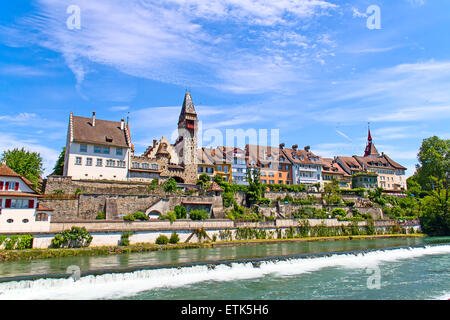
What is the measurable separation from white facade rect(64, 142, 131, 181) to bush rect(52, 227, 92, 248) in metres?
18.6

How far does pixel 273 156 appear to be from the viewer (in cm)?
7825

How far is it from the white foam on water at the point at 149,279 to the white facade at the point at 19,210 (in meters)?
17.2

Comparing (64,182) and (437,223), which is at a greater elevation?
(64,182)

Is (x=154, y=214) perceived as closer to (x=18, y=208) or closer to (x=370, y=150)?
(x=18, y=208)

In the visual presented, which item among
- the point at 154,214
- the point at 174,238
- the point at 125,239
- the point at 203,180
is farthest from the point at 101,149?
the point at 174,238

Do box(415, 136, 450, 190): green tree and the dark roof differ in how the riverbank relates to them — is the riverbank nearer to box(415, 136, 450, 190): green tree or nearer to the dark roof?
the dark roof

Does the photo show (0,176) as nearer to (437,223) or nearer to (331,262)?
(331,262)

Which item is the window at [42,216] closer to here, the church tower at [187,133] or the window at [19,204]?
the window at [19,204]

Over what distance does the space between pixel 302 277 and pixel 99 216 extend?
95.5ft

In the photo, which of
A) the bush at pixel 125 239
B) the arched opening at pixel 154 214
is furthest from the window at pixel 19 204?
the arched opening at pixel 154 214

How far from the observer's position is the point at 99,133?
54.8 metres

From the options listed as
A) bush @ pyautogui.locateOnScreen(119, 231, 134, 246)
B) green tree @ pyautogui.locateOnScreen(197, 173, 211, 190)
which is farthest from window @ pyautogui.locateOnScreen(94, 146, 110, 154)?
A: bush @ pyautogui.locateOnScreen(119, 231, 134, 246)

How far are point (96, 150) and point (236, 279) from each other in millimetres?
39388
